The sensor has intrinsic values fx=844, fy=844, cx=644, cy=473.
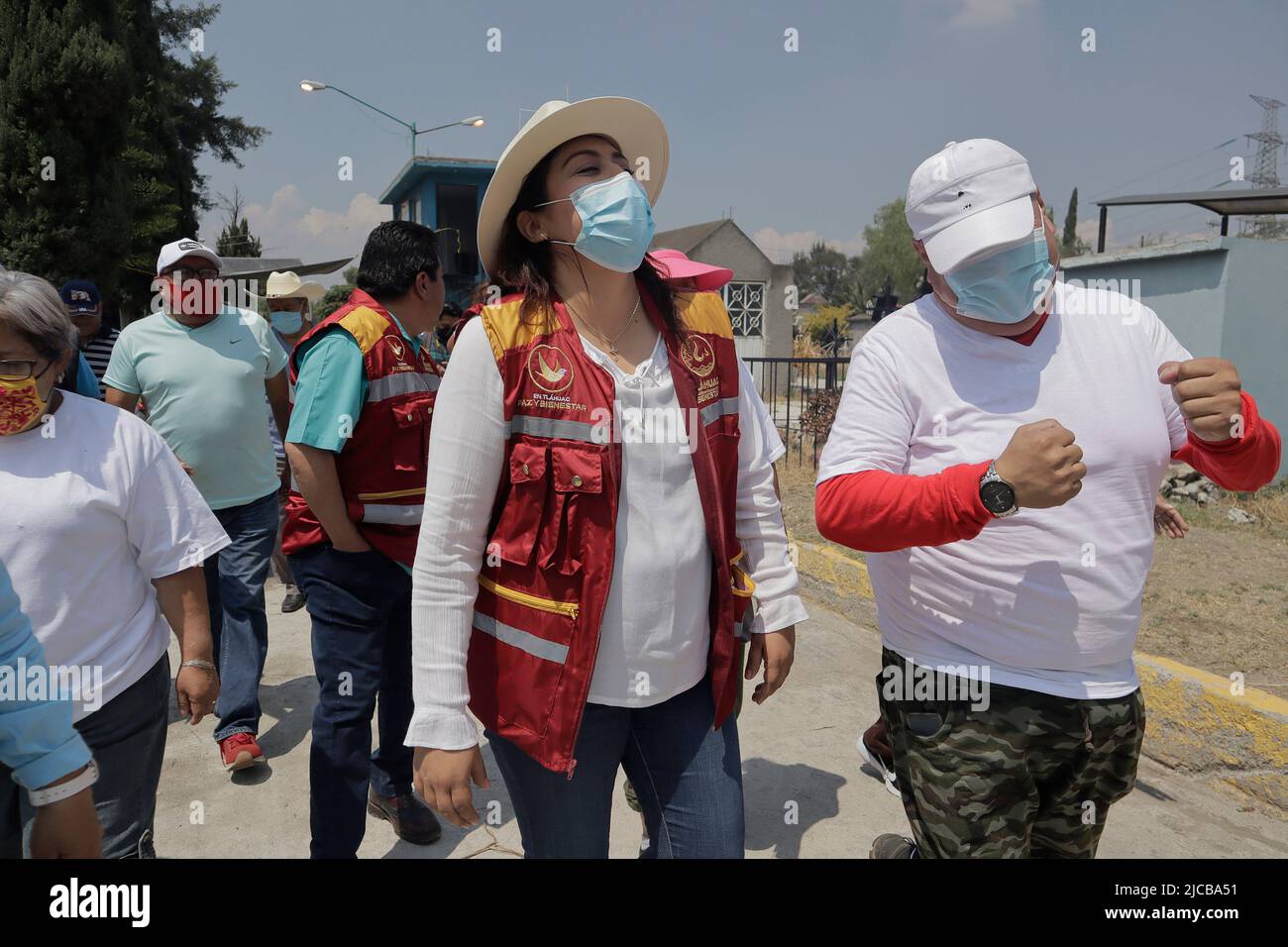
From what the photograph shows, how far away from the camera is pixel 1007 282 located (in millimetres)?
1771

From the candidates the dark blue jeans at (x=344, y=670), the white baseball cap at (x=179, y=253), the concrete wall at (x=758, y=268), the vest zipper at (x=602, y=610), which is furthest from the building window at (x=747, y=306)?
the vest zipper at (x=602, y=610)

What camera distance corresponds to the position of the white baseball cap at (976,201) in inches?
69.1

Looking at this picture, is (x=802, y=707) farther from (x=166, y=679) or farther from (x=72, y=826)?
(x=72, y=826)

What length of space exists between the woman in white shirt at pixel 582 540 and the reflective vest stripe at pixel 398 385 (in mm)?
969

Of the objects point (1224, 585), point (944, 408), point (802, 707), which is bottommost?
point (802, 707)

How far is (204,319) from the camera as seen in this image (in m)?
3.93

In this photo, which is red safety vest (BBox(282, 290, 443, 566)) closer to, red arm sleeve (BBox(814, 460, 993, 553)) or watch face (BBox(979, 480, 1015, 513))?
red arm sleeve (BBox(814, 460, 993, 553))

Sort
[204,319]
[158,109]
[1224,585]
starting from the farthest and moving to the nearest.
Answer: [158,109]
[1224,585]
[204,319]

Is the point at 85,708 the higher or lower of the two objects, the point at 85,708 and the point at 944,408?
the lower

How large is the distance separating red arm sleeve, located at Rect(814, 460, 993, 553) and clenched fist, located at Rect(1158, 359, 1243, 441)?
0.45 metres

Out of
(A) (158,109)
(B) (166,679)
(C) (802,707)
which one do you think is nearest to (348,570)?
(B) (166,679)

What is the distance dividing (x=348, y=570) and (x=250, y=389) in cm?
169

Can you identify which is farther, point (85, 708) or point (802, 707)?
point (802, 707)

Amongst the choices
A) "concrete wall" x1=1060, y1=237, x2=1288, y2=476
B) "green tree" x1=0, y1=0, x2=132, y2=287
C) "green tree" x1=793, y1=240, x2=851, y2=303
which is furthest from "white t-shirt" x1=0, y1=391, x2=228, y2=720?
"green tree" x1=793, y1=240, x2=851, y2=303
